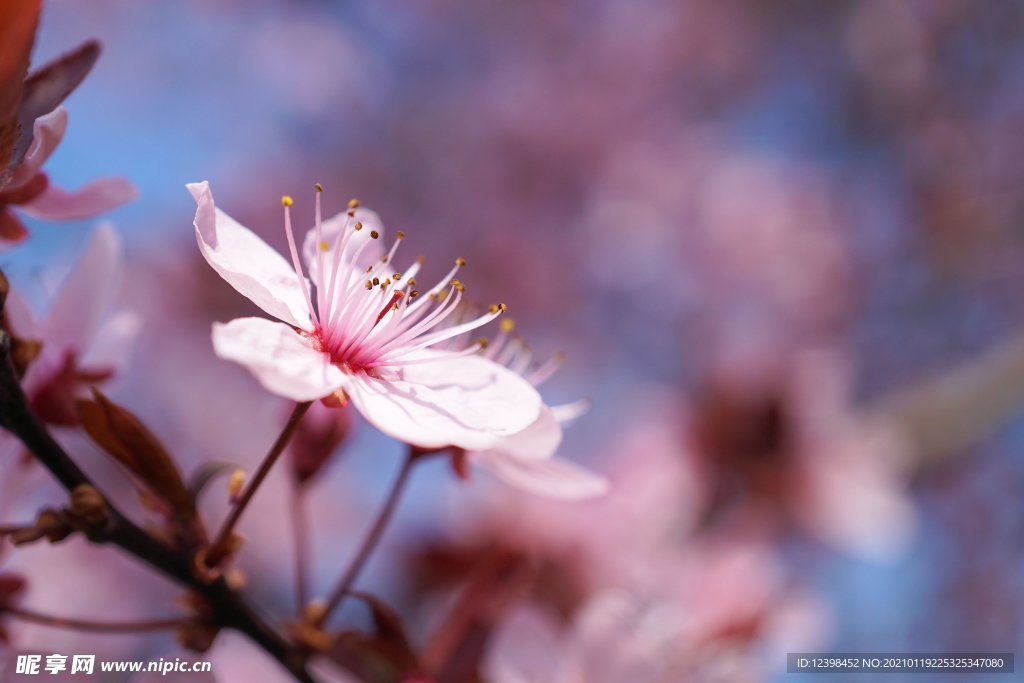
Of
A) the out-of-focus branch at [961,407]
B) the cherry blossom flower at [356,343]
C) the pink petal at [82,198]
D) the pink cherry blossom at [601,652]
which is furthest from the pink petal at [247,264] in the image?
the out-of-focus branch at [961,407]

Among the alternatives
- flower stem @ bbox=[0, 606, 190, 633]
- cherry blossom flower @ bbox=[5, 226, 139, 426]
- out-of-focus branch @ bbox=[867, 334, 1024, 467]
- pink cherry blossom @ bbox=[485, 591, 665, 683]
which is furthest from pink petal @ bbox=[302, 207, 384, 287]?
out-of-focus branch @ bbox=[867, 334, 1024, 467]

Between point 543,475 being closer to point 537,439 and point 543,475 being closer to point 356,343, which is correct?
point 537,439

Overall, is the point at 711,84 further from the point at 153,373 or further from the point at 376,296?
the point at 376,296

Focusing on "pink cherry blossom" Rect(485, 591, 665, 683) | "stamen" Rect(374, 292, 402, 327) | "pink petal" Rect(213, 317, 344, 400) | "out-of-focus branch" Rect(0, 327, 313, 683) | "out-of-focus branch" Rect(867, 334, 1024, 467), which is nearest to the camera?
"pink petal" Rect(213, 317, 344, 400)

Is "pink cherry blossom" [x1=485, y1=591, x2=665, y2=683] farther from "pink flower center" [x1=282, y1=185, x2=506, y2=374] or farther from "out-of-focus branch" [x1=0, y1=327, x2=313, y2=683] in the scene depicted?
"pink flower center" [x1=282, y1=185, x2=506, y2=374]

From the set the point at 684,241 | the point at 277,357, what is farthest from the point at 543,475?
the point at 684,241

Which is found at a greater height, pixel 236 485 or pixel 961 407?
pixel 961 407
